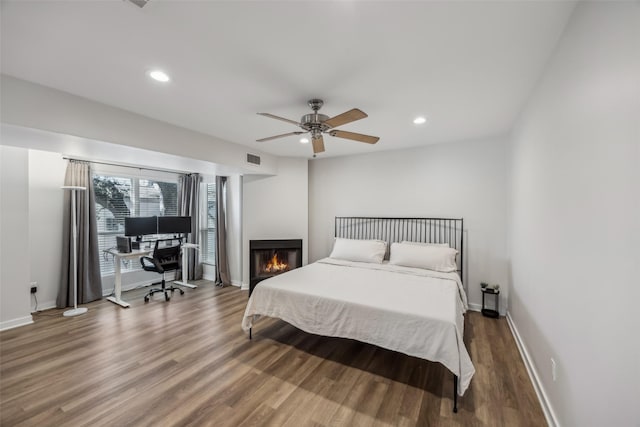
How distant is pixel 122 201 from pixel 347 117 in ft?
15.7

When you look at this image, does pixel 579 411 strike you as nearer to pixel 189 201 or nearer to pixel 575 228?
pixel 575 228

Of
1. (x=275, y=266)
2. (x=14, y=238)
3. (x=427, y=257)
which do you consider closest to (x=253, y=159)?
(x=275, y=266)

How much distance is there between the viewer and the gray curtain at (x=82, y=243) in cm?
381

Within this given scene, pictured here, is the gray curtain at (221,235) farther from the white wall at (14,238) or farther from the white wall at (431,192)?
the white wall at (14,238)

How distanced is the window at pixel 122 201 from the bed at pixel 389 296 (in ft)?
11.3

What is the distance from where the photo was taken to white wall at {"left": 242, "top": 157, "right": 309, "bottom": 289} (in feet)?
15.2

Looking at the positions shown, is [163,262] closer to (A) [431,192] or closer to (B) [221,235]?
(B) [221,235]

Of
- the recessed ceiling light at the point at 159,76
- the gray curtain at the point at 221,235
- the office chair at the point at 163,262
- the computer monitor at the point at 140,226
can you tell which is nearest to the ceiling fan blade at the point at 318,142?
the recessed ceiling light at the point at 159,76

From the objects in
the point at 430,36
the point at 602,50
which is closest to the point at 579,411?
the point at 602,50

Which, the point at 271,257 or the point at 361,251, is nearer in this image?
the point at 361,251

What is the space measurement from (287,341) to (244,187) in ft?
9.47

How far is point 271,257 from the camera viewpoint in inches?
183

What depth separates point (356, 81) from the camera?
2.04 meters

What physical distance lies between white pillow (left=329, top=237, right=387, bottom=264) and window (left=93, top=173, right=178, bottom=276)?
3866 millimetres
